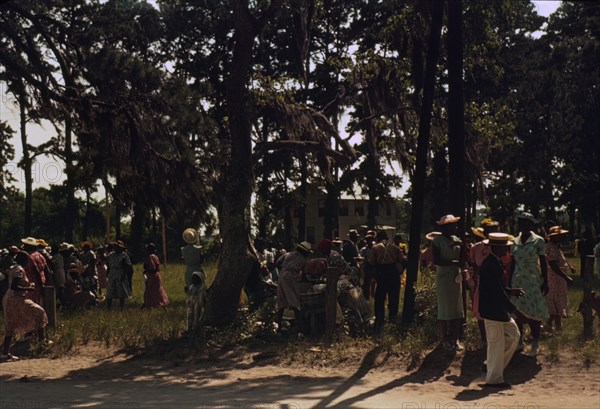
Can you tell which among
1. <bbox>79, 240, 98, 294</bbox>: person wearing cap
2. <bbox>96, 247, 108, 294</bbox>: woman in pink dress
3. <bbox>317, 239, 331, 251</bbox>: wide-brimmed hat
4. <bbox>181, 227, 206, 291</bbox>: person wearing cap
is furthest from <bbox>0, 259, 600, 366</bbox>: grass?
<bbox>96, 247, 108, 294</bbox>: woman in pink dress

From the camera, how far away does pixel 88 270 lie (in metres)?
22.6

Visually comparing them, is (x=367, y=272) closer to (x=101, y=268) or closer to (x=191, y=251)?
(x=191, y=251)

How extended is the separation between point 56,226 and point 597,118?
204 feet

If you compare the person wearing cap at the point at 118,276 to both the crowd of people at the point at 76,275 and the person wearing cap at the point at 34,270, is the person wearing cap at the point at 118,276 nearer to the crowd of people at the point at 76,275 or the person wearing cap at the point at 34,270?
the crowd of people at the point at 76,275

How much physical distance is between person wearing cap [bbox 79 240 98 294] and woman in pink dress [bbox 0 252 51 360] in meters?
7.39

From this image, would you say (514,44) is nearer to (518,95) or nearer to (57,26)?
(518,95)

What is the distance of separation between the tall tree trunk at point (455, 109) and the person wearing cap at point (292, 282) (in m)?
2.79

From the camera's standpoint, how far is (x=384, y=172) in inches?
2328

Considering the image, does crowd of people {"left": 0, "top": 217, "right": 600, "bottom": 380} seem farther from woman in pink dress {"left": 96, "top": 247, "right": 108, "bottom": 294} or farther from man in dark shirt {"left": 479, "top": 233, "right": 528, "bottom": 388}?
woman in pink dress {"left": 96, "top": 247, "right": 108, "bottom": 294}

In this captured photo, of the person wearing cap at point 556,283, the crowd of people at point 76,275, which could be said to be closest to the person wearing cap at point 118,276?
the crowd of people at point 76,275

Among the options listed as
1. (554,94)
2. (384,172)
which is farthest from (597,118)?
(384,172)

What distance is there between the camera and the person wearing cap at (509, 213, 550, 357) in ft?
39.6

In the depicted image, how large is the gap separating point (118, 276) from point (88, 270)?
3.86 feet

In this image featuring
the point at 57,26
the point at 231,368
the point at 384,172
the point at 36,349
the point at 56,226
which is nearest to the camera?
the point at 231,368
